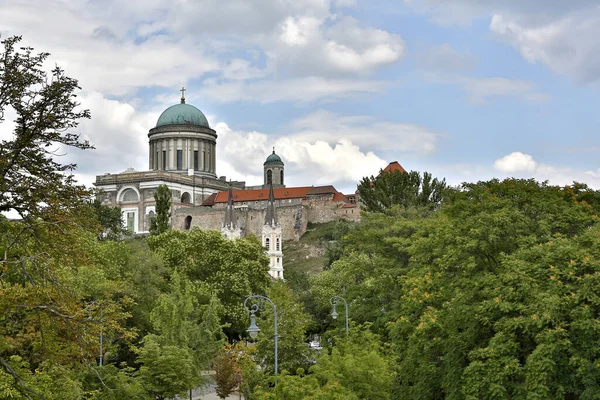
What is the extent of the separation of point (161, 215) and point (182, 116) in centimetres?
6930

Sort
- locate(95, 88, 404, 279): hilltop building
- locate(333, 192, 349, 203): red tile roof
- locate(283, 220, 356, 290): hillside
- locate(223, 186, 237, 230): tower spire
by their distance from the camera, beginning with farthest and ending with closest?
locate(333, 192, 349, 203): red tile roof → locate(95, 88, 404, 279): hilltop building → locate(223, 186, 237, 230): tower spire → locate(283, 220, 356, 290): hillside

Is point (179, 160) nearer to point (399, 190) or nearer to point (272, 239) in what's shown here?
point (272, 239)

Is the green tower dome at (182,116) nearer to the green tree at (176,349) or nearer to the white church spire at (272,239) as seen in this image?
the white church spire at (272,239)

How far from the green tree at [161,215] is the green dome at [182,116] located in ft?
195

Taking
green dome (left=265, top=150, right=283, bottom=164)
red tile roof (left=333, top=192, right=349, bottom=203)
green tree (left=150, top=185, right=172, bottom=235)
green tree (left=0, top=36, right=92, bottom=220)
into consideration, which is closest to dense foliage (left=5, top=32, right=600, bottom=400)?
green tree (left=0, top=36, right=92, bottom=220)

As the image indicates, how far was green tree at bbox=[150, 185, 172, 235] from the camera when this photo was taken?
90375 millimetres

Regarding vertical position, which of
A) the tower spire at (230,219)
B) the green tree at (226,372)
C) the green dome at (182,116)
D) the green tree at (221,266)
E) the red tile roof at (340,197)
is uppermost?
the green dome at (182,116)

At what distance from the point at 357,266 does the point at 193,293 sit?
1402 centimetres

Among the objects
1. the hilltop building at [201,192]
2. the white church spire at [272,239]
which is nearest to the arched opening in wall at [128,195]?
the hilltop building at [201,192]

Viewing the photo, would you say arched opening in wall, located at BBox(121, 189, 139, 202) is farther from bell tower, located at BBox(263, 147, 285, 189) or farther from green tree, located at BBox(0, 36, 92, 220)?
green tree, located at BBox(0, 36, 92, 220)

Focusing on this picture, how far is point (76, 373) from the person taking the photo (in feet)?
89.3

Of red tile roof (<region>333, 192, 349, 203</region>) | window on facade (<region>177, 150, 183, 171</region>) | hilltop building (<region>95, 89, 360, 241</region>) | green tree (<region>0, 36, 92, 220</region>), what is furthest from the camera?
window on facade (<region>177, 150, 183, 171</region>)

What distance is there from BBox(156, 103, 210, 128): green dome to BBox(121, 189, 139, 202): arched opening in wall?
2015 cm

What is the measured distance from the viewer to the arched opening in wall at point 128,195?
144750mm
